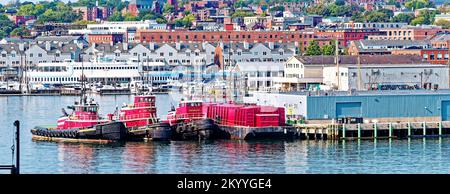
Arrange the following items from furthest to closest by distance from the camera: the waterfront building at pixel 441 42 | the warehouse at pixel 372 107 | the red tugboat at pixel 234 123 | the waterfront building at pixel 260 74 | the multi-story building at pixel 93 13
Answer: the multi-story building at pixel 93 13 < the waterfront building at pixel 441 42 < the waterfront building at pixel 260 74 < the warehouse at pixel 372 107 < the red tugboat at pixel 234 123

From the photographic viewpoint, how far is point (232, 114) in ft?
74.8

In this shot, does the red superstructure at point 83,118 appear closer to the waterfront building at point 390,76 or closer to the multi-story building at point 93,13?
the waterfront building at point 390,76

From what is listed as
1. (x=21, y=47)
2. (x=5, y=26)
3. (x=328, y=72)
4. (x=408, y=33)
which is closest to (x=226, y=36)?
(x=408, y=33)

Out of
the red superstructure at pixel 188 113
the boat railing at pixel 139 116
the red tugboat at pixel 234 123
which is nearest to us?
the red tugboat at pixel 234 123

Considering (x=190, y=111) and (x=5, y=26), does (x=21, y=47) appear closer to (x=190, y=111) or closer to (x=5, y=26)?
(x=5, y=26)

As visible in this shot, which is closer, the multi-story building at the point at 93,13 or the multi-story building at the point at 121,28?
the multi-story building at the point at 121,28

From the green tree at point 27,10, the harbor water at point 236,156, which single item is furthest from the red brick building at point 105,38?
the harbor water at point 236,156

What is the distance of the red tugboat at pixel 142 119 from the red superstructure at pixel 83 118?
17.6 inches

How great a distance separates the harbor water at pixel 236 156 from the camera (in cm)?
1583

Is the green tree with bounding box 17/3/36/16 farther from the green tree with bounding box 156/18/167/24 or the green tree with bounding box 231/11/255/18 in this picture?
the green tree with bounding box 231/11/255/18

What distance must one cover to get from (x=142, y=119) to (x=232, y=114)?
170 centimetres

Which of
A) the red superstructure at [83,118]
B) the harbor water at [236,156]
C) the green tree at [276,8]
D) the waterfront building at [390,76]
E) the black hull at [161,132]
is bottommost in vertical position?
the harbor water at [236,156]

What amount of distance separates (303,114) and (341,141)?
1904 mm

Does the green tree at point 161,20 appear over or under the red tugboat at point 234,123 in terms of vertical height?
over
